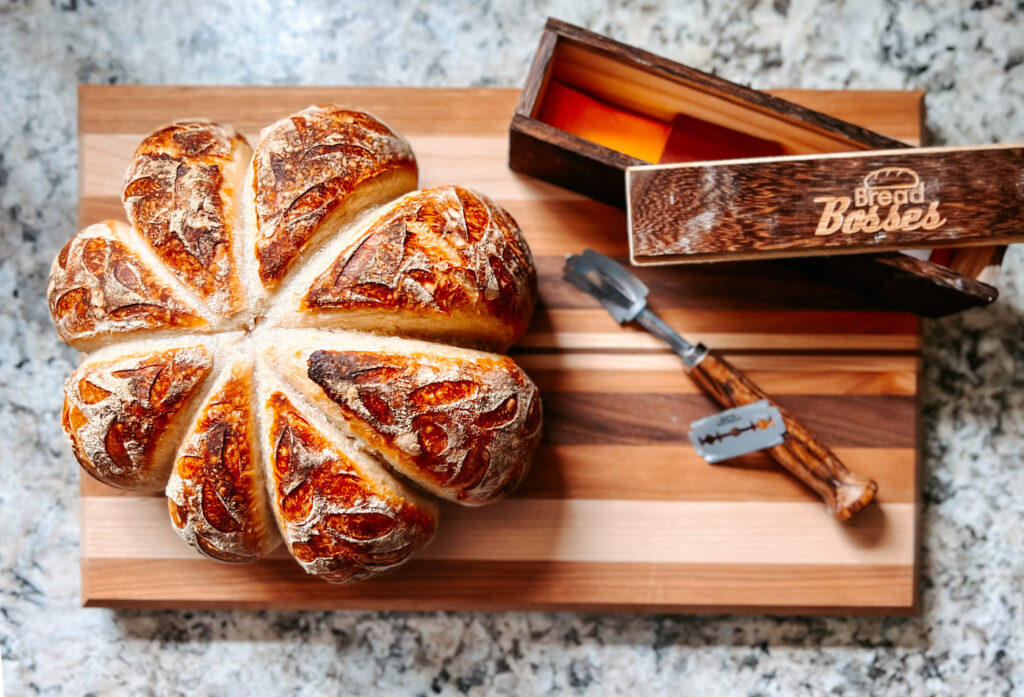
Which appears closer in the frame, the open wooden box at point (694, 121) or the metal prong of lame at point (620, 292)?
the open wooden box at point (694, 121)

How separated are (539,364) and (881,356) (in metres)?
0.67

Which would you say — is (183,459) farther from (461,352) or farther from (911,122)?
(911,122)

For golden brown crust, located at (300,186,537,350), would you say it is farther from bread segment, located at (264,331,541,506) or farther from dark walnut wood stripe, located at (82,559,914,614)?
dark walnut wood stripe, located at (82,559,914,614)

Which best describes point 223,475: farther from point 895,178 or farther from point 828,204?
point 895,178

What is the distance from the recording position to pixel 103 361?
1.28 m

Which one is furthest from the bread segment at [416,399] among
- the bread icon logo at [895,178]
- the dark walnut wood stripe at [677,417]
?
the bread icon logo at [895,178]

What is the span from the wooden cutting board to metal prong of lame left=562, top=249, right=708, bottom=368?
0.03m

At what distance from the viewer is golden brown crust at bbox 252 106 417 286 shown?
4.08 feet

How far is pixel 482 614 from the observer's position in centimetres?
166

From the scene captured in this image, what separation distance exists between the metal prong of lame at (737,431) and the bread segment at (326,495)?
583 millimetres

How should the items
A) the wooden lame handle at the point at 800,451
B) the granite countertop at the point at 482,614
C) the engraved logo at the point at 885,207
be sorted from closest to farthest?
the engraved logo at the point at 885,207 → the wooden lame handle at the point at 800,451 → the granite countertop at the point at 482,614

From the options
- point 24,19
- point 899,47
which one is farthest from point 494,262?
point 24,19

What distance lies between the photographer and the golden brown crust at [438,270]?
48.7 inches

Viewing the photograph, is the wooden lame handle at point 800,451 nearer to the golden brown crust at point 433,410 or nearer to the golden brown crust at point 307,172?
the golden brown crust at point 433,410
